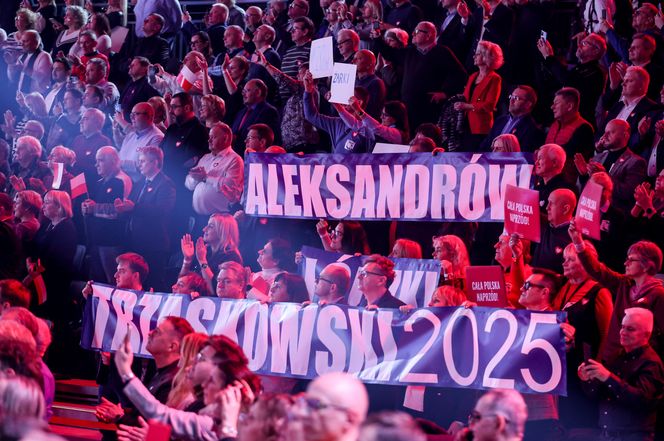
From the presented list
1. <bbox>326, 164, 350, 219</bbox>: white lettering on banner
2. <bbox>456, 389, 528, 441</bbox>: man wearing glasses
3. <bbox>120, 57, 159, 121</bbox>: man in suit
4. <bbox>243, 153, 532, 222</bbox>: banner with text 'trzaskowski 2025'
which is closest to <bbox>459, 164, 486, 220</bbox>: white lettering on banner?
<bbox>243, 153, 532, 222</bbox>: banner with text 'trzaskowski 2025'

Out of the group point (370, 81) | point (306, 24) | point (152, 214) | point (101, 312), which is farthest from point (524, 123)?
point (101, 312)

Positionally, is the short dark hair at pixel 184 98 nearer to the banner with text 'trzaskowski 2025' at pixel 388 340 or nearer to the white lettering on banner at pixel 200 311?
the banner with text 'trzaskowski 2025' at pixel 388 340

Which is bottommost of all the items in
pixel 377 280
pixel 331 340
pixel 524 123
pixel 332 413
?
pixel 331 340

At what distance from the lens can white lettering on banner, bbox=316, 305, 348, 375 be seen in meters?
8.12

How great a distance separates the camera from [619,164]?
9156mm

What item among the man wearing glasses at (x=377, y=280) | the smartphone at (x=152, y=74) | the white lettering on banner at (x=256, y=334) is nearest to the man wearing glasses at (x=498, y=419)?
the man wearing glasses at (x=377, y=280)

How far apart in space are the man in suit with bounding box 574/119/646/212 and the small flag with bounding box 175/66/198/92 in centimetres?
424

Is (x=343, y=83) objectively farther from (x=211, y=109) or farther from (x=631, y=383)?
(x=631, y=383)

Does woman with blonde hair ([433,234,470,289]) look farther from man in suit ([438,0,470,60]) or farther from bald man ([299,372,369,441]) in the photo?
bald man ([299,372,369,441])

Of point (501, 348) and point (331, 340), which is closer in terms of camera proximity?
point (501, 348)

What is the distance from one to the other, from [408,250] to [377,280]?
34.5 inches

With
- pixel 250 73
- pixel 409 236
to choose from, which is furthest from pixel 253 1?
pixel 409 236

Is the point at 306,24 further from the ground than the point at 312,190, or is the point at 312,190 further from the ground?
the point at 306,24

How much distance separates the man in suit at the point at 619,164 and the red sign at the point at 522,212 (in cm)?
79
